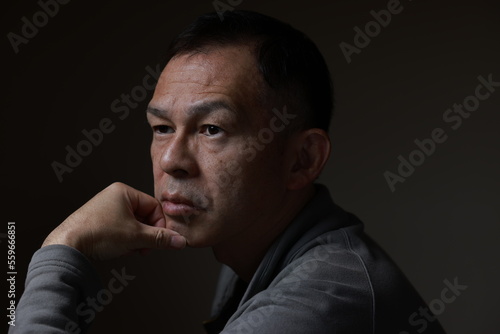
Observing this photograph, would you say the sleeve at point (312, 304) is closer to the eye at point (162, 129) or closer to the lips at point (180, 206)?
the lips at point (180, 206)

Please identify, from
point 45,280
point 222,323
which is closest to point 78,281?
point 45,280

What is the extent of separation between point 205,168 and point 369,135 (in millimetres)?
1412

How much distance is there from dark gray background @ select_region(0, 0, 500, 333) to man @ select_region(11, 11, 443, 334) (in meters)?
0.97

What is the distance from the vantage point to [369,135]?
2.86m

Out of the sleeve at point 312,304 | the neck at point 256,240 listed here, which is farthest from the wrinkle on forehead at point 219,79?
the sleeve at point 312,304

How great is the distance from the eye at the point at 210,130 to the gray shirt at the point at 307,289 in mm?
275

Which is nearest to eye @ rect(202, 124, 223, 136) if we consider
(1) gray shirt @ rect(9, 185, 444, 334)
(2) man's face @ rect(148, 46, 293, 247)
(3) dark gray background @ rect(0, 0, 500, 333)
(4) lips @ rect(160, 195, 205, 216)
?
(2) man's face @ rect(148, 46, 293, 247)

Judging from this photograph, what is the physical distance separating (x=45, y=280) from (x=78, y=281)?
68mm

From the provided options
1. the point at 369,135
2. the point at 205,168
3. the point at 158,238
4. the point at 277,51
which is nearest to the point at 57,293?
the point at 158,238

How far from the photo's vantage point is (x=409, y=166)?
9.18ft

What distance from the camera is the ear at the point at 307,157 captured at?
1.69 meters

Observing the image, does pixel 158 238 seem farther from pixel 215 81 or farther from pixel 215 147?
pixel 215 81

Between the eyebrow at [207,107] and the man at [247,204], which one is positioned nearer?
the man at [247,204]

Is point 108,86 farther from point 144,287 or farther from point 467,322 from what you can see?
point 467,322
